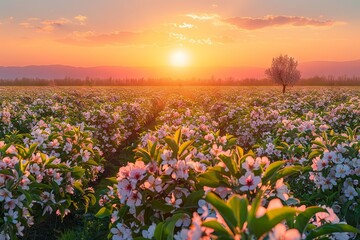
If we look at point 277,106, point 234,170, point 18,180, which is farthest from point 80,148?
point 277,106

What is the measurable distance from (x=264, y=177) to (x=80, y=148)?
→ 5138mm

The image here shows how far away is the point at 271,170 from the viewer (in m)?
2.57

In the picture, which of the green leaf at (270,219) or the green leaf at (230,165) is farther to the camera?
the green leaf at (230,165)

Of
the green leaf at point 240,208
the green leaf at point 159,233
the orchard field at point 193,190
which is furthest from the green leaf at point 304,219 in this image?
the green leaf at point 159,233

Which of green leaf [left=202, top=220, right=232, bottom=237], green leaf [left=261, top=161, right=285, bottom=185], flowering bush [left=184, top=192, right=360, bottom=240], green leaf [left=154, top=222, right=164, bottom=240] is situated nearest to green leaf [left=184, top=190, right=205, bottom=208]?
green leaf [left=261, top=161, right=285, bottom=185]

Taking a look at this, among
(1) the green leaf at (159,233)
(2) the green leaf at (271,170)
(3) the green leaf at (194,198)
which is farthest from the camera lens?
(3) the green leaf at (194,198)

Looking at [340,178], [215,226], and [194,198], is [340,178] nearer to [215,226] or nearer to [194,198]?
[194,198]

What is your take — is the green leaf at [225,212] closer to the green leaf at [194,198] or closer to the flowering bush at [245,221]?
the flowering bush at [245,221]

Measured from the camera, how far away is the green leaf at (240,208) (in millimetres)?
1589

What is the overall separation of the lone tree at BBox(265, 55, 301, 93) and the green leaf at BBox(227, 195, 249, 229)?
167 feet

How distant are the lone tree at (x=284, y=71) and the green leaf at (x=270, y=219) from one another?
5093cm

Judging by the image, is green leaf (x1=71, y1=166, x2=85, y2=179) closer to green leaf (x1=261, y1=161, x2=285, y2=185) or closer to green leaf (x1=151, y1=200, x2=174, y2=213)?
green leaf (x1=151, y1=200, x2=174, y2=213)

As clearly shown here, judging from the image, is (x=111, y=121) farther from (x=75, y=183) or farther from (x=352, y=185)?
(x=352, y=185)

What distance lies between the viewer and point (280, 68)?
51.6 m
